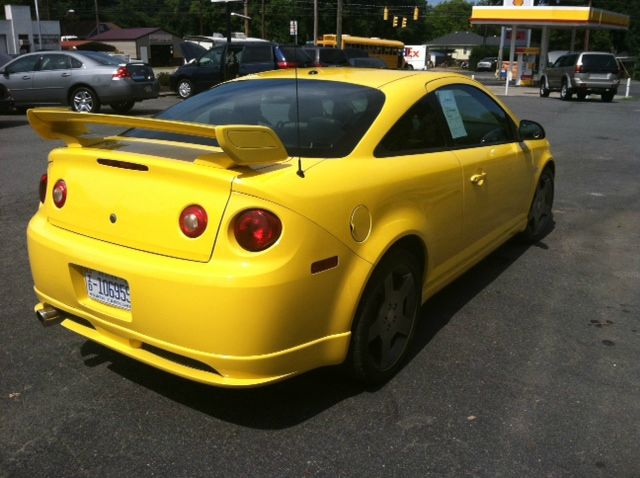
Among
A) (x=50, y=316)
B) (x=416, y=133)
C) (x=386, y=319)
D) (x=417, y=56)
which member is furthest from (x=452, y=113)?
(x=417, y=56)

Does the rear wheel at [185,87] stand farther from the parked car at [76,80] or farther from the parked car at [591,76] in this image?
the parked car at [591,76]

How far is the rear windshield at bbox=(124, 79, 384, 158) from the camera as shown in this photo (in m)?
3.12

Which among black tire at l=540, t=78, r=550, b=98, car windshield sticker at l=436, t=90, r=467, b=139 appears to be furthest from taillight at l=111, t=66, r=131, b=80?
black tire at l=540, t=78, r=550, b=98

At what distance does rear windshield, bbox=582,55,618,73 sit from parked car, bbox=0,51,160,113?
17.5 m

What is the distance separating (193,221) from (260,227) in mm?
289

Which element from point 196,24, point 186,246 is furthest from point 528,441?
point 196,24

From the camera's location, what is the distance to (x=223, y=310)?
2520 mm

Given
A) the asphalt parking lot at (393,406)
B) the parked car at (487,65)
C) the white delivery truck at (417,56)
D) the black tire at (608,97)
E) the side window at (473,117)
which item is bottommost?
the parked car at (487,65)

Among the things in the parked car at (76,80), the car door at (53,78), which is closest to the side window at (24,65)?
the parked car at (76,80)

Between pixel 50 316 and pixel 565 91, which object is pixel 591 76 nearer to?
pixel 565 91

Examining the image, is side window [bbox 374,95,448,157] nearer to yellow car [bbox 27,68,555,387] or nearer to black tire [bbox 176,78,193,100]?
yellow car [bbox 27,68,555,387]

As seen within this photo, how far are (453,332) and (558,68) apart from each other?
25832 millimetres

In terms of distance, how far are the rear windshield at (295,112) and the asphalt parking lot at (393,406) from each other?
1.16 meters

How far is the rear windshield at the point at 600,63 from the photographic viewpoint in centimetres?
2450
